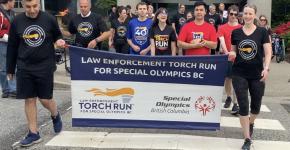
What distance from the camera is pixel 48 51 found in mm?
6797

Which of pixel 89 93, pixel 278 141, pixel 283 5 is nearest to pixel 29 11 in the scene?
pixel 89 93

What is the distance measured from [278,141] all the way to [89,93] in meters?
2.69

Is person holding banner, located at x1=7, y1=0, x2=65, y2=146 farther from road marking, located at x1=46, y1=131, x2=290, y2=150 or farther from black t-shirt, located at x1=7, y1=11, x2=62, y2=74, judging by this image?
road marking, located at x1=46, y1=131, x2=290, y2=150

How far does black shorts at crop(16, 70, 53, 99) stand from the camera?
6.72 m

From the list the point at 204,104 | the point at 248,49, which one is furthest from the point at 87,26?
the point at 248,49

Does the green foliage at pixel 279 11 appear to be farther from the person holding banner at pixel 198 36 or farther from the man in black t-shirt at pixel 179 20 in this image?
the person holding banner at pixel 198 36

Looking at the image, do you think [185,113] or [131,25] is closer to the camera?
[185,113]

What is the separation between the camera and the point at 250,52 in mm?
6562

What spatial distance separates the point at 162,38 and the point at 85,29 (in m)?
1.28

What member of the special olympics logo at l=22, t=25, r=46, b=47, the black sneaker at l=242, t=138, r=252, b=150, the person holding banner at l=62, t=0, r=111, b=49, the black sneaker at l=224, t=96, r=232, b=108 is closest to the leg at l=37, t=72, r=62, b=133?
the special olympics logo at l=22, t=25, r=46, b=47

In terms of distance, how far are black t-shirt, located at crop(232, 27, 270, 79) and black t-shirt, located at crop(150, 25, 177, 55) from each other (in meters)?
1.84

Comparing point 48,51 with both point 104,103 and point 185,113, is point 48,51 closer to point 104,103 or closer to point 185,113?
point 104,103

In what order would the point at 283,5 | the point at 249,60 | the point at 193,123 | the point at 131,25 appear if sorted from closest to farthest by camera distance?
1. the point at 249,60
2. the point at 193,123
3. the point at 131,25
4. the point at 283,5

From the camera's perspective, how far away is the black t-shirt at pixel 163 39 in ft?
27.4
